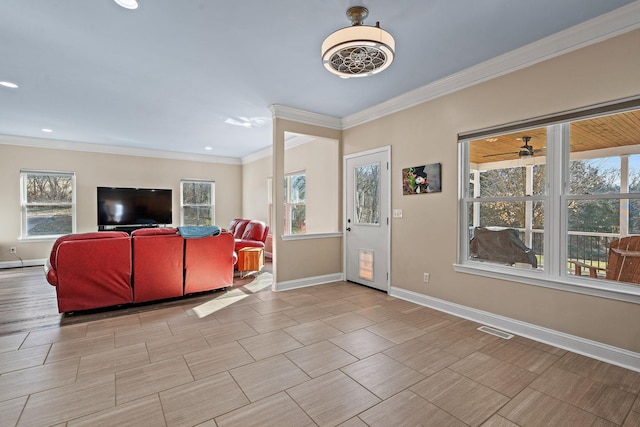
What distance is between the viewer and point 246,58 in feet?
9.90

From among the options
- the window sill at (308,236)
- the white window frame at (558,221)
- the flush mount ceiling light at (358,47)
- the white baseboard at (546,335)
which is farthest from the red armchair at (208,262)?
the white window frame at (558,221)

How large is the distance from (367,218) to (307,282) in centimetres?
137

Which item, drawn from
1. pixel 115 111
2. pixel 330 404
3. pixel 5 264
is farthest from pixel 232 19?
pixel 5 264

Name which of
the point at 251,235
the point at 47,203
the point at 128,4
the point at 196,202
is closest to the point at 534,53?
the point at 128,4

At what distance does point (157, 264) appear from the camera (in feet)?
12.7

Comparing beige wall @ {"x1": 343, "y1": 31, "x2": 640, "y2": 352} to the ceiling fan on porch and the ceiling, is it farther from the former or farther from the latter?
the ceiling

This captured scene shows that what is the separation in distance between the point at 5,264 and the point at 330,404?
24.9ft

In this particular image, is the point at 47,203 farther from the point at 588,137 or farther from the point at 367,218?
the point at 588,137

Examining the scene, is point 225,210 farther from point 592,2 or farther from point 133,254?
point 592,2

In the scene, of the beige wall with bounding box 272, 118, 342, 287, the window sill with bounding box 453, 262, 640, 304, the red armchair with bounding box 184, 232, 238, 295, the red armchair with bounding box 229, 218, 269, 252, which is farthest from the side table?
the window sill with bounding box 453, 262, 640, 304

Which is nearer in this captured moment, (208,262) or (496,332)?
(496,332)

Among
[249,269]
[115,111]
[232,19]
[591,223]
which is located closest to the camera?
[232,19]

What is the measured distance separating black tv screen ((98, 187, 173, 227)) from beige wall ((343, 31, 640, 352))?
17.5 feet

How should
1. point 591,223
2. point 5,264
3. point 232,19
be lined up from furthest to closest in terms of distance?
1. point 5,264
2. point 591,223
3. point 232,19
